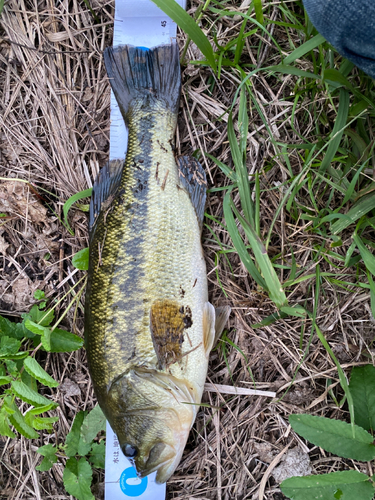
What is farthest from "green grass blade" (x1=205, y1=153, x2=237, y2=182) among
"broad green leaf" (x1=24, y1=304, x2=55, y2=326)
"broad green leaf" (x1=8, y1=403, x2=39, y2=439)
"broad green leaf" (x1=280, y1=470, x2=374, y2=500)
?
"broad green leaf" (x1=8, y1=403, x2=39, y2=439)

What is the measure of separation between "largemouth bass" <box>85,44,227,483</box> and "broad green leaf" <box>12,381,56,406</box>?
330 millimetres

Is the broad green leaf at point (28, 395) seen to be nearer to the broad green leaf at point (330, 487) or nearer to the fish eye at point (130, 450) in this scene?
the fish eye at point (130, 450)

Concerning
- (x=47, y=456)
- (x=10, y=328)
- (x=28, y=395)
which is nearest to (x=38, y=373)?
(x=28, y=395)

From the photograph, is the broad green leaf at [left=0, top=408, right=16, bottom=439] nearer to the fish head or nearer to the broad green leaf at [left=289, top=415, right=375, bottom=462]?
the fish head

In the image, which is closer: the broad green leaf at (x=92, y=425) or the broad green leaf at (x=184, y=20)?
the broad green leaf at (x=184, y=20)

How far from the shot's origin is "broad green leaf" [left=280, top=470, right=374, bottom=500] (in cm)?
200

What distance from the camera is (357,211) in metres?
2.22

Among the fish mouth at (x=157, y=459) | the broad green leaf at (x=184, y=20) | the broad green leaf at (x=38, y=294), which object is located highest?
the broad green leaf at (x=184, y=20)

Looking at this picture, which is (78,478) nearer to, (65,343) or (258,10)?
(65,343)

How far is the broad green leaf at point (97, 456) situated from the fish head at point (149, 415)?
491mm

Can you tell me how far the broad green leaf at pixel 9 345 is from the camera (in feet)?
8.13

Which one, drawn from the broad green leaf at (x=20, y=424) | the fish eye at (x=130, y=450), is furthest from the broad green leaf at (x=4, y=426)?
the fish eye at (x=130, y=450)

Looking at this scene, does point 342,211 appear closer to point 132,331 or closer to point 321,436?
point 321,436

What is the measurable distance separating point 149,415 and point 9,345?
108cm
